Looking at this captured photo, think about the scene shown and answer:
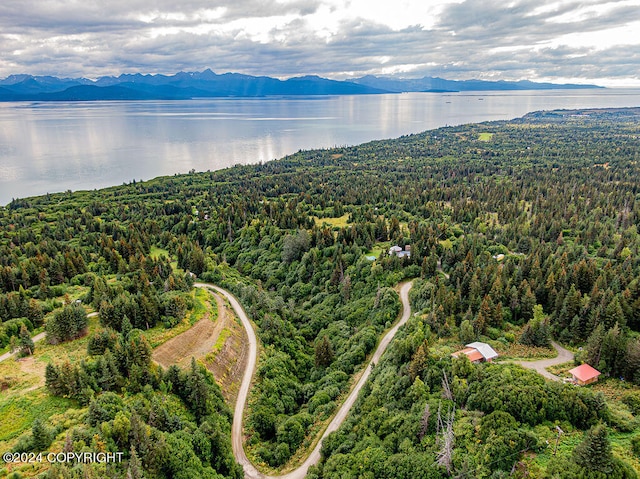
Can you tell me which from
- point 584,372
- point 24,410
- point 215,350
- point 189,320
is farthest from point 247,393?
point 584,372

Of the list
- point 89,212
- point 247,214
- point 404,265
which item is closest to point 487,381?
point 404,265

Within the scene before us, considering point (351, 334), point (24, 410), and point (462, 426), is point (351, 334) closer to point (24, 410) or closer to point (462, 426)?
point (462, 426)

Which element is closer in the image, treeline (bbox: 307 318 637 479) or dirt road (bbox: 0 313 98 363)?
treeline (bbox: 307 318 637 479)

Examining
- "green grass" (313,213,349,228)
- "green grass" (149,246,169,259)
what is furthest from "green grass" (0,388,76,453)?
"green grass" (313,213,349,228)

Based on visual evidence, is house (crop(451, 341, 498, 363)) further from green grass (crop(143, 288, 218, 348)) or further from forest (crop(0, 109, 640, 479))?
green grass (crop(143, 288, 218, 348))

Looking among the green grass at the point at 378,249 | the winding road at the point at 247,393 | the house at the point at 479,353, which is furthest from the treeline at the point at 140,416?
the green grass at the point at 378,249

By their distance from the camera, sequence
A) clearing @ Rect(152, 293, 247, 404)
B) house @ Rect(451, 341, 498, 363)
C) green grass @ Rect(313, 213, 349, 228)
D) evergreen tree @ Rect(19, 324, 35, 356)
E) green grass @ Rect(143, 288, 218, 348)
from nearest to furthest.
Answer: house @ Rect(451, 341, 498, 363), evergreen tree @ Rect(19, 324, 35, 356), clearing @ Rect(152, 293, 247, 404), green grass @ Rect(143, 288, 218, 348), green grass @ Rect(313, 213, 349, 228)

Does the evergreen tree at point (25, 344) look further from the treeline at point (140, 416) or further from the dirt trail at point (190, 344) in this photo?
the dirt trail at point (190, 344)
